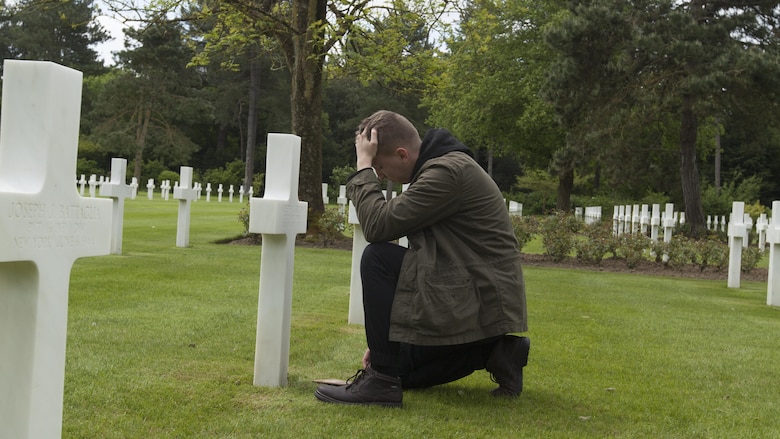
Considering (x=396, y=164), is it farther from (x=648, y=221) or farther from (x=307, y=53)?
(x=648, y=221)

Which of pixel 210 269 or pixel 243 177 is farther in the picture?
pixel 243 177

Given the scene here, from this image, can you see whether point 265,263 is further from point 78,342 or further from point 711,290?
point 711,290

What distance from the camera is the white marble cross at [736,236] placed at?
10844 millimetres

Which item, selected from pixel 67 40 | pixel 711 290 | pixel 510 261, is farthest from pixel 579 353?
pixel 67 40

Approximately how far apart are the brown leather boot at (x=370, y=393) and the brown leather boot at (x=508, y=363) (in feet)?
1.77

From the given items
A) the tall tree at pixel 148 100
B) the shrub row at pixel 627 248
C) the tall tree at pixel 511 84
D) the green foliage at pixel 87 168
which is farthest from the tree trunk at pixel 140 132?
the shrub row at pixel 627 248

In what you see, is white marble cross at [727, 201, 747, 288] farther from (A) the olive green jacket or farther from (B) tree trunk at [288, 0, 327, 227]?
(A) the olive green jacket

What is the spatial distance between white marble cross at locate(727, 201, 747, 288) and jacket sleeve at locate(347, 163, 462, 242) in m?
8.21

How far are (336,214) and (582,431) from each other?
12.3 metres

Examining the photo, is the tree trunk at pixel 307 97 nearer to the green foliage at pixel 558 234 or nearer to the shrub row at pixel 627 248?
the shrub row at pixel 627 248

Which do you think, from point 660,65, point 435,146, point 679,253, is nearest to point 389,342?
point 435,146

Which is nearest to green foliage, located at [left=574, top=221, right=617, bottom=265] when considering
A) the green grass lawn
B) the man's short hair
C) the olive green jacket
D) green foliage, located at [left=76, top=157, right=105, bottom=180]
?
the green grass lawn

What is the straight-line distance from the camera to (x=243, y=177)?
52.0 metres

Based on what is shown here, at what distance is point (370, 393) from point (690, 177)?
63.8ft
